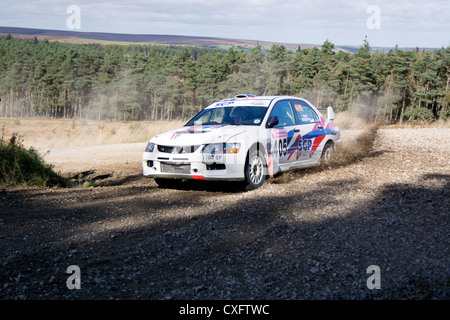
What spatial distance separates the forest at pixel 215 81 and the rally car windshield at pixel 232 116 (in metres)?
44.1

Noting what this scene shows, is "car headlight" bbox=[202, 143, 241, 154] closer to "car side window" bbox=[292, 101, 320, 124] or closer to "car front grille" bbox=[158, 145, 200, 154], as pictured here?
"car front grille" bbox=[158, 145, 200, 154]

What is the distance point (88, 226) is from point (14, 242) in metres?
0.92

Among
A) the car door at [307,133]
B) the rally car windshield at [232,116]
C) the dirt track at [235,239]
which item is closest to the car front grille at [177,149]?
the dirt track at [235,239]

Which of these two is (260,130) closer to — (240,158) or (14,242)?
(240,158)

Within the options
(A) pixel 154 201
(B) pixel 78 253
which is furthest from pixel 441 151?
(B) pixel 78 253

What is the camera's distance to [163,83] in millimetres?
76938

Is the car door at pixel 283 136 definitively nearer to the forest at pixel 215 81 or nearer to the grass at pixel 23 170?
the grass at pixel 23 170

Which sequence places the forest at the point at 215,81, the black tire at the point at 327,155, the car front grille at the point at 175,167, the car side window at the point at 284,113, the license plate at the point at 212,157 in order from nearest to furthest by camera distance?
1. the license plate at the point at 212,157
2. the car front grille at the point at 175,167
3. the car side window at the point at 284,113
4. the black tire at the point at 327,155
5. the forest at the point at 215,81

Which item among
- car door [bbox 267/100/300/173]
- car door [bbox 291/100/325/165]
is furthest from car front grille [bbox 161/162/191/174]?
car door [bbox 291/100/325/165]

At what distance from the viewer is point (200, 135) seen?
7.31m

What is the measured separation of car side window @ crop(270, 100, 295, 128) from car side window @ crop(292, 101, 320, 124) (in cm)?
21

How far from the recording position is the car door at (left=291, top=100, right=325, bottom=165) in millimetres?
8727

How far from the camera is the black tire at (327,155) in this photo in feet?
31.4

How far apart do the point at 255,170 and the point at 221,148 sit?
85cm
